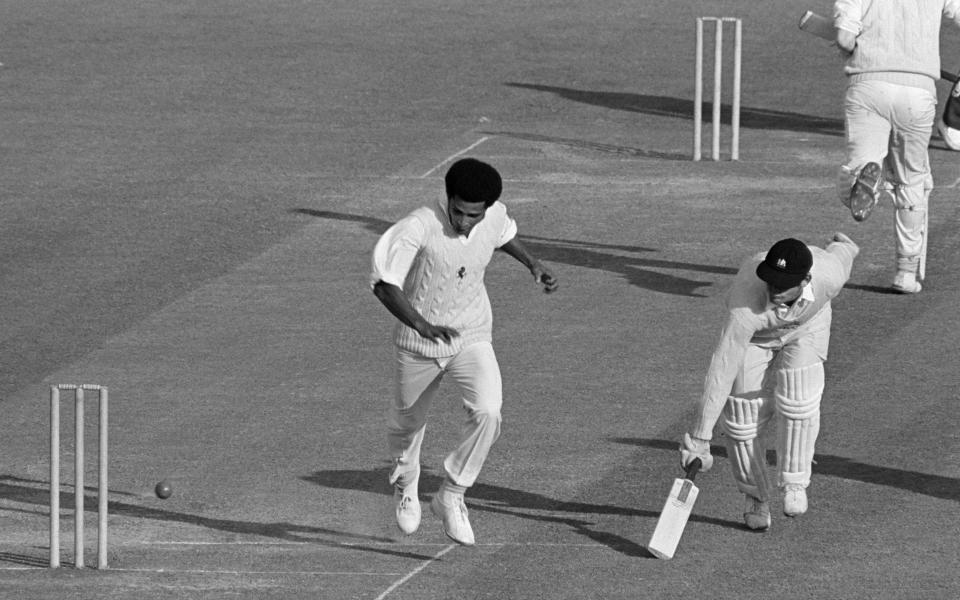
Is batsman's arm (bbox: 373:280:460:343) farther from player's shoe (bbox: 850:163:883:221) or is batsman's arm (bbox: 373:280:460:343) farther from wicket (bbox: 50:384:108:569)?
player's shoe (bbox: 850:163:883:221)

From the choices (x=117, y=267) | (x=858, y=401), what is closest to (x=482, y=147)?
(x=117, y=267)

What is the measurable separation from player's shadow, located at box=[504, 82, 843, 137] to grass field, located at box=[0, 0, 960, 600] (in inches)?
3.2

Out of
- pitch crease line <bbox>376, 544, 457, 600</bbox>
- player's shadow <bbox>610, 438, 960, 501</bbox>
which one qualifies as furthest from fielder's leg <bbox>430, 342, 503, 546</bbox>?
player's shadow <bbox>610, 438, 960, 501</bbox>

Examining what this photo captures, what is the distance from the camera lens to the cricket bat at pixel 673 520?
9.94 meters

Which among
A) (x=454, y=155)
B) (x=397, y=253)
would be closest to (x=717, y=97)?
(x=454, y=155)

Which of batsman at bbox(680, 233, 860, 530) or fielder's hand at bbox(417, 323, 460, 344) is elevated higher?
fielder's hand at bbox(417, 323, 460, 344)

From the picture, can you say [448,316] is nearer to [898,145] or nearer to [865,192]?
[865,192]

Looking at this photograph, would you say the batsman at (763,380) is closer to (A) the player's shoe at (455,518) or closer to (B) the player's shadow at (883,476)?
(B) the player's shadow at (883,476)

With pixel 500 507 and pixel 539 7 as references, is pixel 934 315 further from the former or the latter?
pixel 539 7

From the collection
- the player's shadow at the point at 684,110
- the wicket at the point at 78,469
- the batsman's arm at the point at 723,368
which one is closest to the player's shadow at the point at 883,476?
the batsman's arm at the point at 723,368

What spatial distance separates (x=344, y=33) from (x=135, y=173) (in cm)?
740

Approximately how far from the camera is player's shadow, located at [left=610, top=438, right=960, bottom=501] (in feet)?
36.2

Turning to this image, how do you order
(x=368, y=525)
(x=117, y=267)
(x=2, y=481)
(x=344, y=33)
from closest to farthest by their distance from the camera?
1. (x=368, y=525)
2. (x=2, y=481)
3. (x=117, y=267)
4. (x=344, y=33)

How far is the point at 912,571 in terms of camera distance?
9742 mm
